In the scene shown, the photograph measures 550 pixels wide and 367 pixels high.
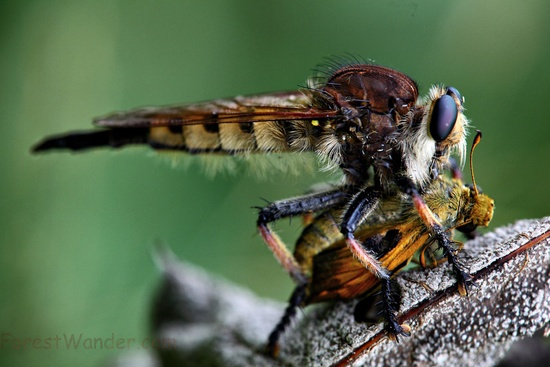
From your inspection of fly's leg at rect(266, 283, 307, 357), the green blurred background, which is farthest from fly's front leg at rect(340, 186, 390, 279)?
the green blurred background

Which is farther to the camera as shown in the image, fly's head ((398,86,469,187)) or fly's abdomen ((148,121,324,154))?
fly's abdomen ((148,121,324,154))

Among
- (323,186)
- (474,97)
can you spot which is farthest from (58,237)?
(474,97)

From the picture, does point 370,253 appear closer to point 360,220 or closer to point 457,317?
point 360,220

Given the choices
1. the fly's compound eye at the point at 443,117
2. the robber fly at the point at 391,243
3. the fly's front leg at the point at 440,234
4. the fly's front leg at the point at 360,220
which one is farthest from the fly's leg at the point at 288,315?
the fly's compound eye at the point at 443,117

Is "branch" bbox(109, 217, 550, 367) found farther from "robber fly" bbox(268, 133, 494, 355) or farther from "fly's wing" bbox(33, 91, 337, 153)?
"fly's wing" bbox(33, 91, 337, 153)

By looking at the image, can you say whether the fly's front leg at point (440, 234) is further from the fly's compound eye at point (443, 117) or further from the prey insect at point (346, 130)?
the fly's compound eye at point (443, 117)

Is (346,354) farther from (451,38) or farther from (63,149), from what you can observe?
(451,38)

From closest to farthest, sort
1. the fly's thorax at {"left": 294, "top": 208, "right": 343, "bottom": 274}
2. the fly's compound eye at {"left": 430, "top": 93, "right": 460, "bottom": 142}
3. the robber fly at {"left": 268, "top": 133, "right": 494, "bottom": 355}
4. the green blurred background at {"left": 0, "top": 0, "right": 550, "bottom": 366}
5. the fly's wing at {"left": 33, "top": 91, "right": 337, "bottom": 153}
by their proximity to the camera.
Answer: the robber fly at {"left": 268, "top": 133, "right": 494, "bottom": 355}
the fly's compound eye at {"left": 430, "top": 93, "right": 460, "bottom": 142}
the fly's thorax at {"left": 294, "top": 208, "right": 343, "bottom": 274}
the fly's wing at {"left": 33, "top": 91, "right": 337, "bottom": 153}
the green blurred background at {"left": 0, "top": 0, "right": 550, "bottom": 366}
